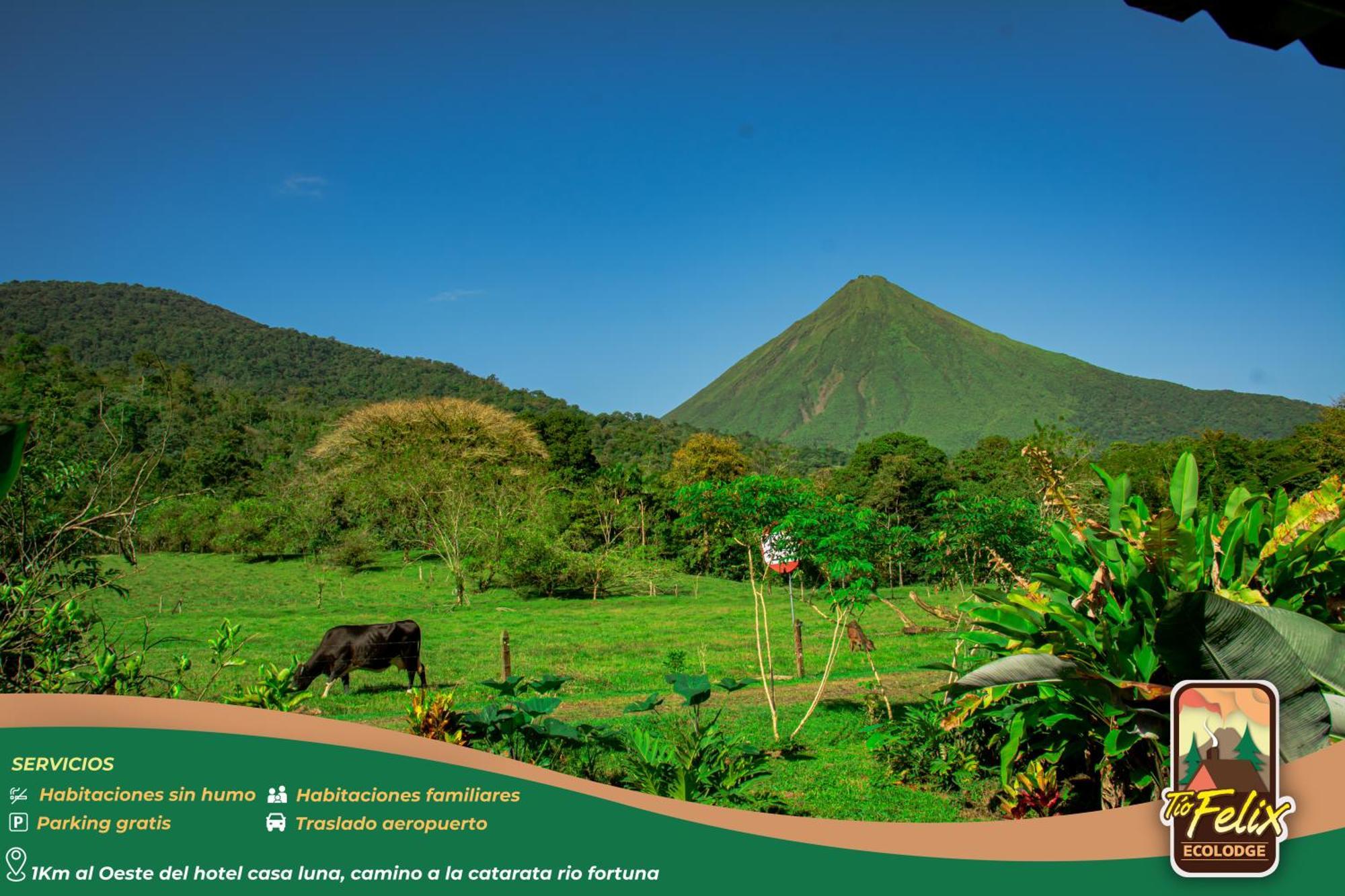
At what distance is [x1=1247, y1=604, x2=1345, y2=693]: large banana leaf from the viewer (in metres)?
2.80

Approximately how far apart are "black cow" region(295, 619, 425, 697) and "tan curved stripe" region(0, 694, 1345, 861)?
735 centimetres

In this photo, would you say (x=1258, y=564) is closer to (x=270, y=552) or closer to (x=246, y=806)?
(x=246, y=806)

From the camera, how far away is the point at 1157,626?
2871mm

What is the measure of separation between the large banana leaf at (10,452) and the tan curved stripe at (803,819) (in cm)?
216

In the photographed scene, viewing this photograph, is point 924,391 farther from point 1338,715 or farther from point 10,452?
point 10,452

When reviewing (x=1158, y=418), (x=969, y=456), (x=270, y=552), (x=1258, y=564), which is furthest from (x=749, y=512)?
(x=1158, y=418)

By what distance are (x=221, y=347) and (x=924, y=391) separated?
4062 inches

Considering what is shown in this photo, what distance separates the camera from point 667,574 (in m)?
27.0

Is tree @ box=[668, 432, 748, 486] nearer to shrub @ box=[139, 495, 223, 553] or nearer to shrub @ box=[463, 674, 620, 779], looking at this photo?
shrub @ box=[139, 495, 223, 553]

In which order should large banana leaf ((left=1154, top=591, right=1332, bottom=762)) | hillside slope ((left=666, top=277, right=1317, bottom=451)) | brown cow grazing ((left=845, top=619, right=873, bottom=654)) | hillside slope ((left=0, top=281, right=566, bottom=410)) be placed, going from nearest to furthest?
large banana leaf ((left=1154, top=591, right=1332, bottom=762)) < brown cow grazing ((left=845, top=619, right=873, bottom=654)) < hillside slope ((left=0, top=281, right=566, bottom=410)) < hillside slope ((left=666, top=277, right=1317, bottom=451))

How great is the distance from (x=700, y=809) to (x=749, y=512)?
14.7ft

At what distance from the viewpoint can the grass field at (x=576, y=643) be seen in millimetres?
6078

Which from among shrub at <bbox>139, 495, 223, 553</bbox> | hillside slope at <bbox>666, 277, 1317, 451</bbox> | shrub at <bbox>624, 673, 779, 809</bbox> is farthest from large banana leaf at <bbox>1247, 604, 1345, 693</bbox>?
hillside slope at <bbox>666, 277, 1317, 451</bbox>

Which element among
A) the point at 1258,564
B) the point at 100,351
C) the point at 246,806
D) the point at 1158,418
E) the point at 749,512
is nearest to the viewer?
the point at 246,806
